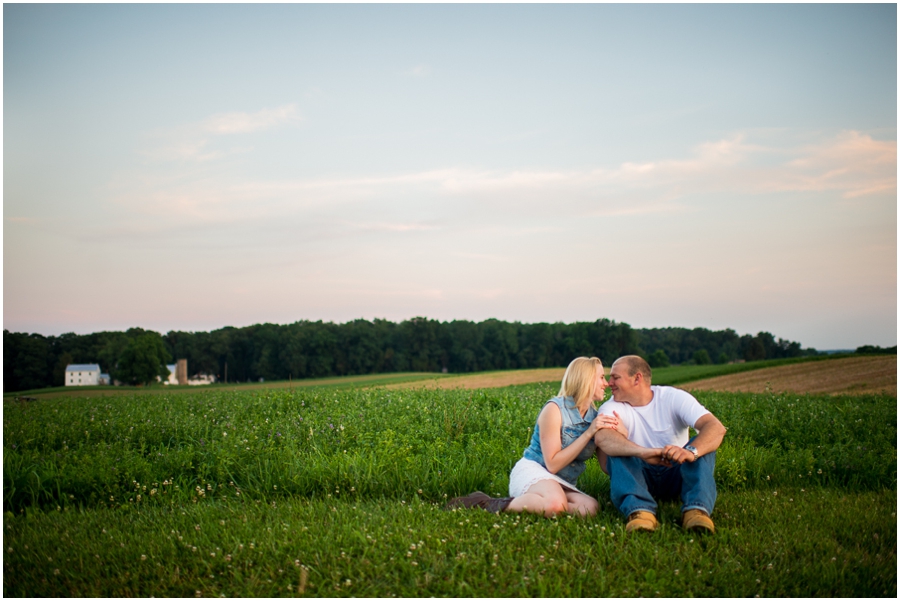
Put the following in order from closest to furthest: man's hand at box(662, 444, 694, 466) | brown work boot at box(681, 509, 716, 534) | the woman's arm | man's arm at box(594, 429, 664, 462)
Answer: brown work boot at box(681, 509, 716, 534), man's hand at box(662, 444, 694, 466), man's arm at box(594, 429, 664, 462), the woman's arm

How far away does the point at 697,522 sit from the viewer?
441cm

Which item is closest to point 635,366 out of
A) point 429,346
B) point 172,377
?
point 172,377

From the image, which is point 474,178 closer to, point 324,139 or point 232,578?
point 324,139

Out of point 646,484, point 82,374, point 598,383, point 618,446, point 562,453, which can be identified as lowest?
point 82,374

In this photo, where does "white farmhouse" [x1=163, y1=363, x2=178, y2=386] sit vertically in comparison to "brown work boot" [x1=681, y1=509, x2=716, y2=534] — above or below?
below

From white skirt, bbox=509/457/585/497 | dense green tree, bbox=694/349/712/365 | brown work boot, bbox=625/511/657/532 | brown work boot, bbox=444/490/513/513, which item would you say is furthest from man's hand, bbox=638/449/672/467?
dense green tree, bbox=694/349/712/365

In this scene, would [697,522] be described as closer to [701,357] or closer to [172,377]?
[701,357]

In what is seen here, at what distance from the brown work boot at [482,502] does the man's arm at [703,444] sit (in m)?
1.42

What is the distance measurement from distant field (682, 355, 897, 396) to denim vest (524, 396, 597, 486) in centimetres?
1802

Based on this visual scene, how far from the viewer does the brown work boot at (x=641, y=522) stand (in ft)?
14.5

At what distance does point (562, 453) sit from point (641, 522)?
0.84m

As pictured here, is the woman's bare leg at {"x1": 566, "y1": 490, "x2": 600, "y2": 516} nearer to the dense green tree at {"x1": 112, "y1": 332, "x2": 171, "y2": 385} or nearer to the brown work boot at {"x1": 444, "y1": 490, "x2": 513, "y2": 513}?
the brown work boot at {"x1": 444, "y1": 490, "x2": 513, "y2": 513}

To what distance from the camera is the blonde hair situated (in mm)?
5070

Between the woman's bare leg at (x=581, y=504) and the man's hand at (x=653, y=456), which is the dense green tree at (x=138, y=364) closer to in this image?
the woman's bare leg at (x=581, y=504)
